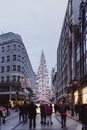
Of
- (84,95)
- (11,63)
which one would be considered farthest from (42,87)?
(11,63)

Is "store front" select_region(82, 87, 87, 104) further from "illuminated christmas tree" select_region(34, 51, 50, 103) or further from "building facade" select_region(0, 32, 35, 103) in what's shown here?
"building facade" select_region(0, 32, 35, 103)

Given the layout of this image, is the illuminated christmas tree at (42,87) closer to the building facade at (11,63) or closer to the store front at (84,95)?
the store front at (84,95)

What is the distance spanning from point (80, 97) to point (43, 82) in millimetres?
9394

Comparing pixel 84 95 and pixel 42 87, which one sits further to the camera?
pixel 84 95

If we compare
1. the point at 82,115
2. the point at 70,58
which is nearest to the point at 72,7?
the point at 70,58

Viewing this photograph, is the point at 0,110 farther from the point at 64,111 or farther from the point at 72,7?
the point at 72,7

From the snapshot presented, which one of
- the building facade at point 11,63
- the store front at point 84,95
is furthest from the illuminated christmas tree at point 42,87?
the building facade at point 11,63

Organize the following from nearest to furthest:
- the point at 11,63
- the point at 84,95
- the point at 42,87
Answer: the point at 42,87, the point at 84,95, the point at 11,63

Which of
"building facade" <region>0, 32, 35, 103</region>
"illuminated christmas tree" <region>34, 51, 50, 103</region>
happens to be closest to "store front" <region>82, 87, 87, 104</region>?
"illuminated christmas tree" <region>34, 51, 50, 103</region>

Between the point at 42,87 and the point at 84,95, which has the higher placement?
the point at 42,87

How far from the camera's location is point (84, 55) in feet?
242

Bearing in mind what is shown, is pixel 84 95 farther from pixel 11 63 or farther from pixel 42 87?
pixel 11 63

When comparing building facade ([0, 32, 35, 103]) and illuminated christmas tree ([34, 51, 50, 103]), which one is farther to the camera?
building facade ([0, 32, 35, 103])

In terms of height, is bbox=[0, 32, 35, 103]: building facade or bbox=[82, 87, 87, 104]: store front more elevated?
bbox=[0, 32, 35, 103]: building facade
